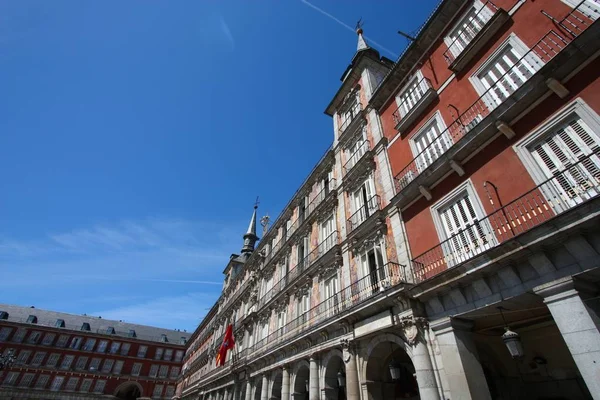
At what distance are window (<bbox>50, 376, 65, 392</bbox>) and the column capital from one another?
59.4m

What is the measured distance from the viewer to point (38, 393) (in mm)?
42031

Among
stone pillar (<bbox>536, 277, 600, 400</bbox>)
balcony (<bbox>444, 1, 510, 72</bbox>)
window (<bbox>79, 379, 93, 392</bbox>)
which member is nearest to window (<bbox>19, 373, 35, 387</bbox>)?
window (<bbox>79, 379, 93, 392</bbox>)

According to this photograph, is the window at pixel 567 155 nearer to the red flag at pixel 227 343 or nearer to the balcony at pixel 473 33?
the balcony at pixel 473 33

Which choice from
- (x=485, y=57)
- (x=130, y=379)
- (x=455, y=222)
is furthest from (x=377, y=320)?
(x=130, y=379)

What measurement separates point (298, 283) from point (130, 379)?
47.5m

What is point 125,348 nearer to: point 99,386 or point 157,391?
point 99,386

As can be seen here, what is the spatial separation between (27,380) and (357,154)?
184 ft

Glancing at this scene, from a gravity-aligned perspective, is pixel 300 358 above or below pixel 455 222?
below

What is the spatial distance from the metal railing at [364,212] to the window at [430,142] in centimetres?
232

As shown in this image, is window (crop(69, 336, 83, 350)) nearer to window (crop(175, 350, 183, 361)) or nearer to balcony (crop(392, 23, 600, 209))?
window (crop(175, 350, 183, 361))

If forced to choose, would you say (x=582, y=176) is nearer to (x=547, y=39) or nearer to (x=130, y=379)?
(x=547, y=39)

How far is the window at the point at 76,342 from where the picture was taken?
47.1m

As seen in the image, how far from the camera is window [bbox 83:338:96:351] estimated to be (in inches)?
1876

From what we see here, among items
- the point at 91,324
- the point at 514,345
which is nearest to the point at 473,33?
the point at 514,345
